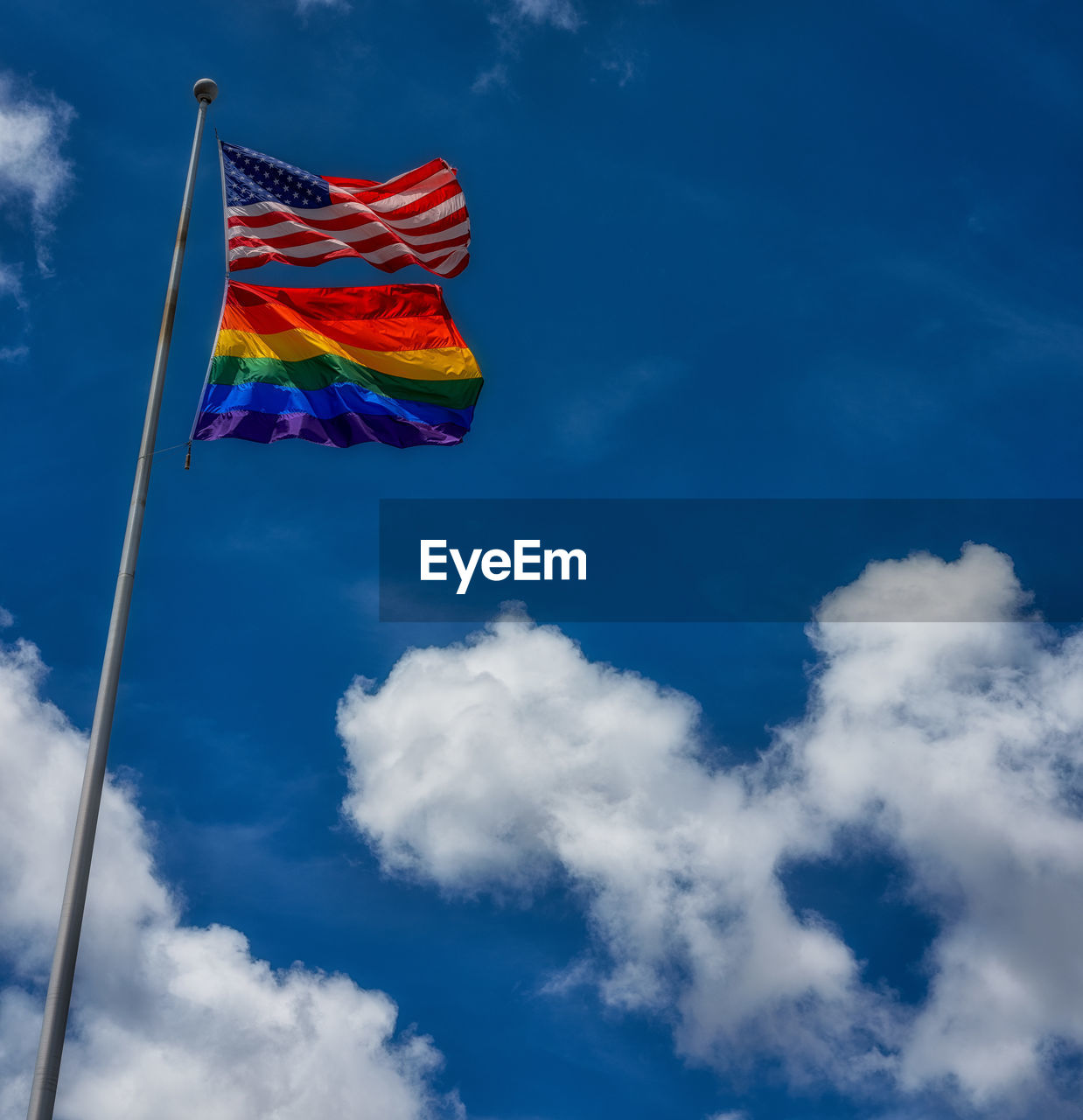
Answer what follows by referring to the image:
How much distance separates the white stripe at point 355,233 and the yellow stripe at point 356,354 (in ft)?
8.16

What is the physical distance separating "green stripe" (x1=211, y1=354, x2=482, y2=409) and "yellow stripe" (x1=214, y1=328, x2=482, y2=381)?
0.35 feet

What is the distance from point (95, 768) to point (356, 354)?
11561mm

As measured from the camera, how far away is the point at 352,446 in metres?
27.2

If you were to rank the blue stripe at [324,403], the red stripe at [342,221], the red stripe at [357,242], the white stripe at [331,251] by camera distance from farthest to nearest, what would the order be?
the red stripe at [342,221] → the red stripe at [357,242] → the white stripe at [331,251] → the blue stripe at [324,403]

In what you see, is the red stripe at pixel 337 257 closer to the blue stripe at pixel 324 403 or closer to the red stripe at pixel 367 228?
the red stripe at pixel 367 228

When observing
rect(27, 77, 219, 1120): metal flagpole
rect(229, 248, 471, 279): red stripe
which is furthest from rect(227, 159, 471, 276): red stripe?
rect(27, 77, 219, 1120): metal flagpole

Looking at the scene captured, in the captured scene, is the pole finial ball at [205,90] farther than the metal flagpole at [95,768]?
Yes

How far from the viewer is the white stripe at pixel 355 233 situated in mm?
27984

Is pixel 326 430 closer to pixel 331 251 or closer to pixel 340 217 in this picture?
pixel 331 251

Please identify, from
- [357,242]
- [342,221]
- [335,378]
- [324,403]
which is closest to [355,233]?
[357,242]

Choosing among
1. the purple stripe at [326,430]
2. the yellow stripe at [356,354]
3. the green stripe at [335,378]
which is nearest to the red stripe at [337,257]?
the yellow stripe at [356,354]

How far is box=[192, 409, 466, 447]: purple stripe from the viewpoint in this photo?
25.2 m

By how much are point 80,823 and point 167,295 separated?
34.1ft

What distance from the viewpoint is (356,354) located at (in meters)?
28.2
